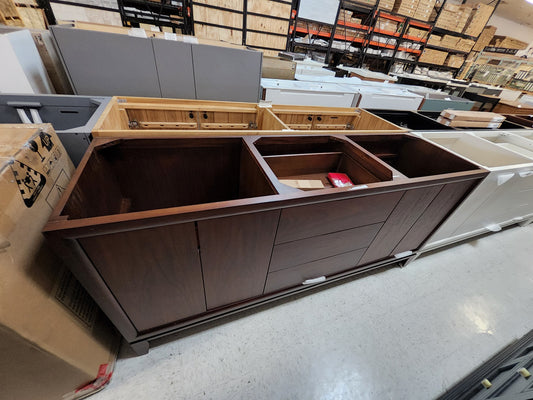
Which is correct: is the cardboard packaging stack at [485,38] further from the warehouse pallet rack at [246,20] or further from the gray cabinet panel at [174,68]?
the gray cabinet panel at [174,68]

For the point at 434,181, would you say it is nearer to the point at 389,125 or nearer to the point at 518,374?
the point at 389,125

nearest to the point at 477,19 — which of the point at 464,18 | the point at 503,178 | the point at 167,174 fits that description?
the point at 464,18

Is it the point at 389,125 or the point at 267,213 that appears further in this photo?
the point at 389,125

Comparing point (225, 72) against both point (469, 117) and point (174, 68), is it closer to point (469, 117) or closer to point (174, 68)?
point (174, 68)

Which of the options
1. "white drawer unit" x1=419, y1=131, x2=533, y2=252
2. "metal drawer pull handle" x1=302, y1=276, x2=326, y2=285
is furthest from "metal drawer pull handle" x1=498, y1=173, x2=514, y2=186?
"metal drawer pull handle" x1=302, y1=276, x2=326, y2=285

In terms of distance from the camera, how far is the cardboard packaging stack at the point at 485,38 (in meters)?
5.59

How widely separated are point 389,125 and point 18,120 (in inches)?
93.4

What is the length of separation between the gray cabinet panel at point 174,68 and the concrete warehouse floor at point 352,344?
68.8 inches

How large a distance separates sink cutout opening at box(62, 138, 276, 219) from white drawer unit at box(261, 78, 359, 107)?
1257 millimetres

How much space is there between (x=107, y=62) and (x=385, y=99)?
2941 mm

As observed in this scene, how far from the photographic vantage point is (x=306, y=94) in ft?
7.23

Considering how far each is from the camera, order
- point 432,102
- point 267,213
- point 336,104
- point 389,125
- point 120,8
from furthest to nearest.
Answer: point 432,102 → point 120,8 → point 336,104 → point 389,125 → point 267,213

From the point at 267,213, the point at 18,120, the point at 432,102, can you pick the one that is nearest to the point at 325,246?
the point at 267,213

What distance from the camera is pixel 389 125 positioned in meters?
1.59
